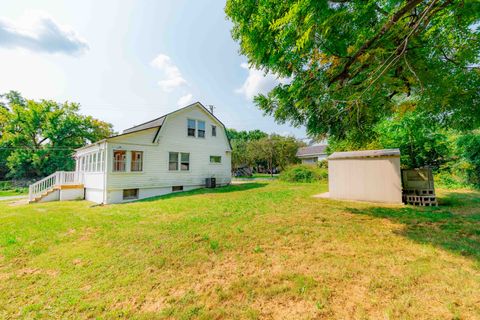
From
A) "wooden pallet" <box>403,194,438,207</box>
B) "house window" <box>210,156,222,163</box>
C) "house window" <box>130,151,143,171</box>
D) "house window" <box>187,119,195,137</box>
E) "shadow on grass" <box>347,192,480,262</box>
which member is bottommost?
"shadow on grass" <box>347,192,480,262</box>

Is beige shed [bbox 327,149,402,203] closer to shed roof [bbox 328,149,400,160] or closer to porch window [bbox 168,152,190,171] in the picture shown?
shed roof [bbox 328,149,400,160]

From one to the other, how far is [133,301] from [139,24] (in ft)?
33.1

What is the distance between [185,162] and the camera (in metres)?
13.9

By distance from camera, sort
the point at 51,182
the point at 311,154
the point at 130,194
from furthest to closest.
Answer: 1. the point at 311,154
2. the point at 51,182
3. the point at 130,194

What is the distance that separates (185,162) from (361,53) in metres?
12.1

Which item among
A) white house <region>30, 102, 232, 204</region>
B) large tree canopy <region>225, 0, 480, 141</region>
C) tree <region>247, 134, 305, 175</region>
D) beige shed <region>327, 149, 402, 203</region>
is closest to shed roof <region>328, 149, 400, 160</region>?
beige shed <region>327, 149, 402, 203</region>

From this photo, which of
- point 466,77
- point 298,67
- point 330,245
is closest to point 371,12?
point 298,67

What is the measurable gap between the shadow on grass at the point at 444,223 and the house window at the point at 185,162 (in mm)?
10677

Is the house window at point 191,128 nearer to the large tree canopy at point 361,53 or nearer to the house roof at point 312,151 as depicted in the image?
the large tree canopy at point 361,53

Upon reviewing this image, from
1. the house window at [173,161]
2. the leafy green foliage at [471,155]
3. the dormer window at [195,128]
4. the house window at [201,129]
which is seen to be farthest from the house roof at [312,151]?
the house window at [173,161]

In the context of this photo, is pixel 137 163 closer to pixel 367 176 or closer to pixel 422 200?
pixel 367 176

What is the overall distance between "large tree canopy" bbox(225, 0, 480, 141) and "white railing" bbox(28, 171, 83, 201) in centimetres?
1441

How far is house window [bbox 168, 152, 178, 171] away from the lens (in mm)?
13070

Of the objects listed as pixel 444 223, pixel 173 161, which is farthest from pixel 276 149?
pixel 444 223
